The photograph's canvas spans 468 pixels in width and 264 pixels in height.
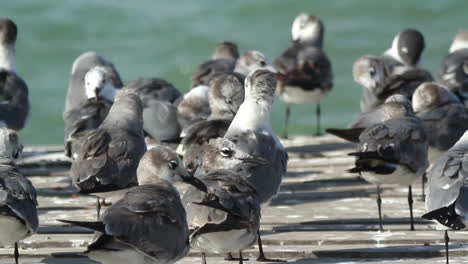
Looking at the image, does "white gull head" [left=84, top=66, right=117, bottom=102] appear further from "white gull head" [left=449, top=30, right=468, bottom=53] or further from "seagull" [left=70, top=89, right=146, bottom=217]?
"white gull head" [left=449, top=30, right=468, bottom=53]

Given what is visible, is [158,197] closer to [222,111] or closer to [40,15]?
[222,111]

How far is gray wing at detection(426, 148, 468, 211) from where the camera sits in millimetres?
7801

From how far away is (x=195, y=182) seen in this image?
7.56 m

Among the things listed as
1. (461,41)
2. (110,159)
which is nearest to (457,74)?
(461,41)

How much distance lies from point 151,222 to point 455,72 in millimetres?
7158

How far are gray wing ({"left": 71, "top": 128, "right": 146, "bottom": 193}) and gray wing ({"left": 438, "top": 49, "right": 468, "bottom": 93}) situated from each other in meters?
4.70

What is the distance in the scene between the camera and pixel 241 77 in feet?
38.1

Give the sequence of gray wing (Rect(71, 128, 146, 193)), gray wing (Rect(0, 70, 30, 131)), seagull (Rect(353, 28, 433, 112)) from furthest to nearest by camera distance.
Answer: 1. seagull (Rect(353, 28, 433, 112))
2. gray wing (Rect(0, 70, 30, 131))
3. gray wing (Rect(71, 128, 146, 193))

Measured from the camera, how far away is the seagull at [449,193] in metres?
7.68

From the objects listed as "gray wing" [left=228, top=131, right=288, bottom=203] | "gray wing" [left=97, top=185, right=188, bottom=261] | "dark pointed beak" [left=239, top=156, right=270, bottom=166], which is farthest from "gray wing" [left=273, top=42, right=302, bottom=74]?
"gray wing" [left=97, top=185, right=188, bottom=261]

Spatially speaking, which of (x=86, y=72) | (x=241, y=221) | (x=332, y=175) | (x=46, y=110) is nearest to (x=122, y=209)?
(x=241, y=221)

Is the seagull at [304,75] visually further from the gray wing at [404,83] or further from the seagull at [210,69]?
the gray wing at [404,83]

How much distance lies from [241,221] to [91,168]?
6.21 feet

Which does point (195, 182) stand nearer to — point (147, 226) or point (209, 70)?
point (147, 226)
